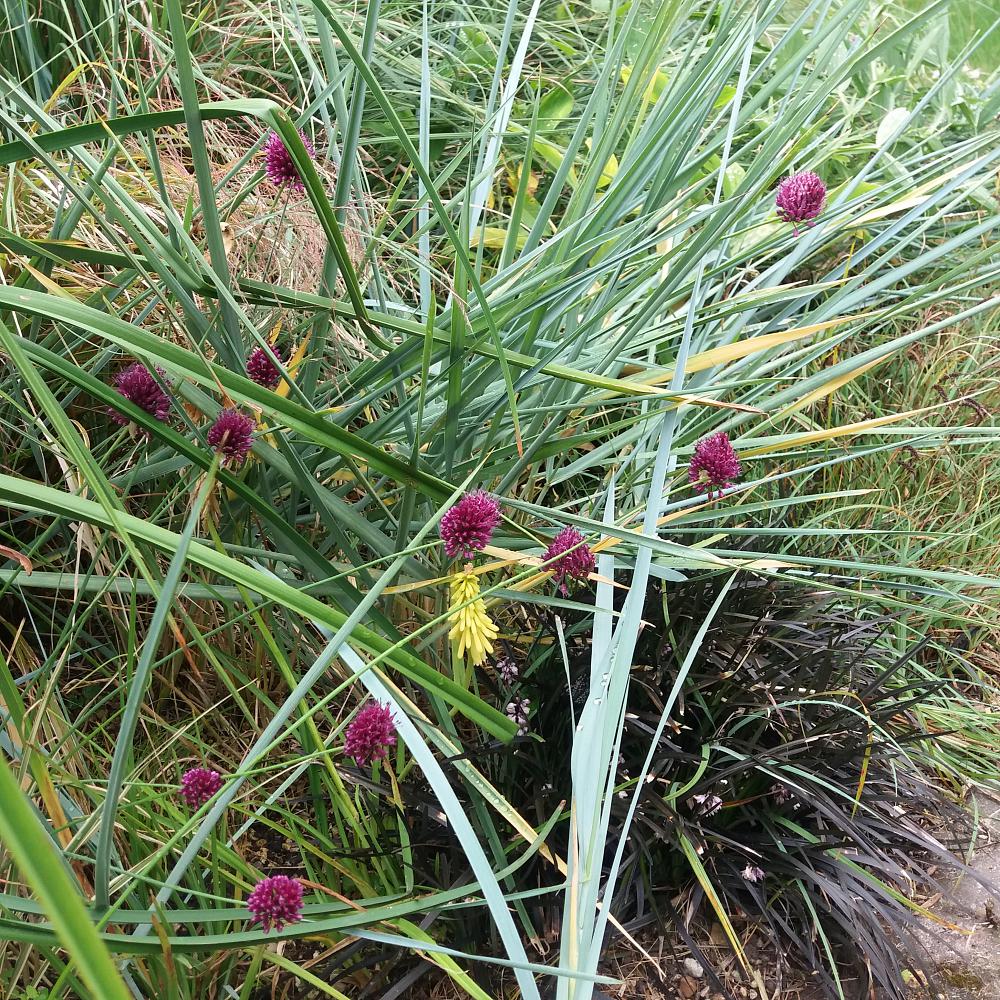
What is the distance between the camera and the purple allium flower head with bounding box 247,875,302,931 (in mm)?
828

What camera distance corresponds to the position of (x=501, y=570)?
1453mm

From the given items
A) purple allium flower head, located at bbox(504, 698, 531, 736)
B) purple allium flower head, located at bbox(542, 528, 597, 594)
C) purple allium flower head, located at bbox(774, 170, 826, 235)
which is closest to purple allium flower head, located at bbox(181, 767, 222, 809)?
purple allium flower head, located at bbox(542, 528, 597, 594)

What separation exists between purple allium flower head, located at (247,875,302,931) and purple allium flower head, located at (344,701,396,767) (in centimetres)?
12

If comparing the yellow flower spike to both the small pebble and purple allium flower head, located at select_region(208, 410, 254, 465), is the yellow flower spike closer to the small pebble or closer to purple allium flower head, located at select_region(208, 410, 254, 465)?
purple allium flower head, located at select_region(208, 410, 254, 465)

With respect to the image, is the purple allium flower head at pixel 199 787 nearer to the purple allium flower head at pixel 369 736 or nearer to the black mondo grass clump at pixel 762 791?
Result: the purple allium flower head at pixel 369 736

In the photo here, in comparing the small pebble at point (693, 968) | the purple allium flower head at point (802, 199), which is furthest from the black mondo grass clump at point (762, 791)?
the purple allium flower head at point (802, 199)

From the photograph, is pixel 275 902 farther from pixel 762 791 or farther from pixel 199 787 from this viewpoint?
pixel 762 791

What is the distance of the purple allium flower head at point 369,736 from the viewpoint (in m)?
0.89

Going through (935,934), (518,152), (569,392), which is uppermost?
(518,152)

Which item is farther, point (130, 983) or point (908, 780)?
point (908, 780)

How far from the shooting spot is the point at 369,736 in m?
0.90

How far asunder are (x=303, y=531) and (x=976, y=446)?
1.46 metres

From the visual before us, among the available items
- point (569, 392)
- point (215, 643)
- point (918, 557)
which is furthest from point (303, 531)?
point (918, 557)

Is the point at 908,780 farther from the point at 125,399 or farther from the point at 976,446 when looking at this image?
the point at 125,399
